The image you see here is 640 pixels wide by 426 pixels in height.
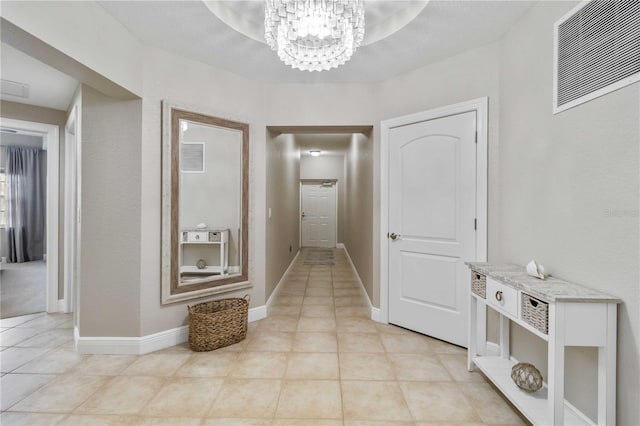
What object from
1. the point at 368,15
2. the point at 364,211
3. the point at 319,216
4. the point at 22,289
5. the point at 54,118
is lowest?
the point at 22,289

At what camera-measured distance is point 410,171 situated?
9.08ft

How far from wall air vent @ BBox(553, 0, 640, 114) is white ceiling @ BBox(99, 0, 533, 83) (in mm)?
508

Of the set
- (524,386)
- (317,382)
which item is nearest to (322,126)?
(317,382)

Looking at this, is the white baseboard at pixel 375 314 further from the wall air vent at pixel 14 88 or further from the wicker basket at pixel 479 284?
the wall air vent at pixel 14 88

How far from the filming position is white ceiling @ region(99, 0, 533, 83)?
6.24 feet

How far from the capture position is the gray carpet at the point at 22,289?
131 inches

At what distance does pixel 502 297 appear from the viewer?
1667mm

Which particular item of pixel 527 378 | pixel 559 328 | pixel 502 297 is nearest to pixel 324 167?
pixel 502 297

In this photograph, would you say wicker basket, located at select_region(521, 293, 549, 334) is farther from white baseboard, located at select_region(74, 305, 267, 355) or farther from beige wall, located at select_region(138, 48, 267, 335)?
white baseboard, located at select_region(74, 305, 267, 355)

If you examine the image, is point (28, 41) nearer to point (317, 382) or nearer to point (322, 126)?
point (322, 126)

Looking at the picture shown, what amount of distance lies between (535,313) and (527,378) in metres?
0.50

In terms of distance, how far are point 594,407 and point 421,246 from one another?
1490 millimetres

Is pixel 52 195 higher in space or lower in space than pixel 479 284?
higher

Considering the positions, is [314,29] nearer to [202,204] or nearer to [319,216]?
[202,204]
